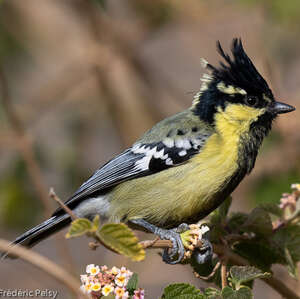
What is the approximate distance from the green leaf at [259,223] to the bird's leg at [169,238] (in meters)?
0.31

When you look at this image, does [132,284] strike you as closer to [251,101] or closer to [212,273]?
[212,273]

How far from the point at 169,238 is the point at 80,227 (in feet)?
3.85

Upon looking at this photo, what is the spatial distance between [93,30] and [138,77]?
1.97 feet

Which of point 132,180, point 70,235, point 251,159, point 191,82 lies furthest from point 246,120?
point 191,82

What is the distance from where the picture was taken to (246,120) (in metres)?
3.18

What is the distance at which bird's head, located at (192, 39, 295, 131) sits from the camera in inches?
124

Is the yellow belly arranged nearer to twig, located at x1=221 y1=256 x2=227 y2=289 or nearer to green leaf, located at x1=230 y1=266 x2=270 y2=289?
twig, located at x1=221 y1=256 x2=227 y2=289

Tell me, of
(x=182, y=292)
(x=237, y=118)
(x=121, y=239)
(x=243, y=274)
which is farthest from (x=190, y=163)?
(x=121, y=239)

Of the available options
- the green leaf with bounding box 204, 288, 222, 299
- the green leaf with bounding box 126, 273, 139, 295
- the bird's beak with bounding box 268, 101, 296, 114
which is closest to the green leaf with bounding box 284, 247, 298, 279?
the green leaf with bounding box 204, 288, 222, 299

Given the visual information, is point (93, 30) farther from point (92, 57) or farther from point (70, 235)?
point (70, 235)

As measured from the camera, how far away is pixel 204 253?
2346 mm

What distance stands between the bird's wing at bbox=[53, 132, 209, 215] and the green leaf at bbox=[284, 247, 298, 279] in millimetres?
883

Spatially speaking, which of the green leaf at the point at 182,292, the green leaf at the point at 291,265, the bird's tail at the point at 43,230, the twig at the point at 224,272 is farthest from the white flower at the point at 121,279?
the bird's tail at the point at 43,230

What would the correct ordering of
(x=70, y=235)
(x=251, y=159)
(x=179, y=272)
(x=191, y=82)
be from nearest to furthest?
1. (x=70, y=235)
2. (x=251, y=159)
3. (x=179, y=272)
4. (x=191, y=82)
